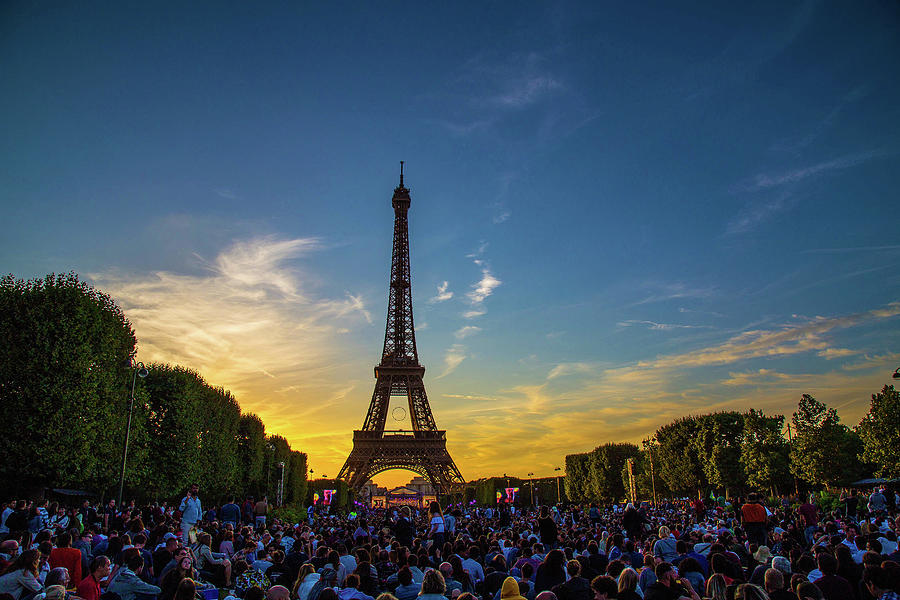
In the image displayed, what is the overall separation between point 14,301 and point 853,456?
6143 centimetres

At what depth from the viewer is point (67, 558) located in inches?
358

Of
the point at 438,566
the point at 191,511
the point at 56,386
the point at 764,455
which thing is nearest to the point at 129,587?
the point at 438,566

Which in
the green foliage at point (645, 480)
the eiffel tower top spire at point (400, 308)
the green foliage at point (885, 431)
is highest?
the eiffel tower top spire at point (400, 308)

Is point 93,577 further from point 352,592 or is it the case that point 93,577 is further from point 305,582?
point 352,592

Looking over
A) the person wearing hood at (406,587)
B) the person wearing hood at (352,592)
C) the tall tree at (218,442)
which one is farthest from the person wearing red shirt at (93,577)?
the tall tree at (218,442)

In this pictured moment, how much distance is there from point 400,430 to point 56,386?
147 feet

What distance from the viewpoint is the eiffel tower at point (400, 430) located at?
211 feet

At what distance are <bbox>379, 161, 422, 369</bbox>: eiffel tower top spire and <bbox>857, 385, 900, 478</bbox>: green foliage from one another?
41610mm

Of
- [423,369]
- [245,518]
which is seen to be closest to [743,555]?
[245,518]

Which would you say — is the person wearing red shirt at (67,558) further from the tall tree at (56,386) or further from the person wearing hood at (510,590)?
the tall tree at (56,386)

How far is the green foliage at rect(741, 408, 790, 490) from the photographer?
4831 cm

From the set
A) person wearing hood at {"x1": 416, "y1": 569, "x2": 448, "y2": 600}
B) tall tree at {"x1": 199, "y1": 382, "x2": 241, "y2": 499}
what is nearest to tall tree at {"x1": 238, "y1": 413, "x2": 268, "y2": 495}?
tall tree at {"x1": 199, "y1": 382, "x2": 241, "y2": 499}

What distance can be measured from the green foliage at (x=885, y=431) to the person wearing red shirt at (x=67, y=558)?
145 ft

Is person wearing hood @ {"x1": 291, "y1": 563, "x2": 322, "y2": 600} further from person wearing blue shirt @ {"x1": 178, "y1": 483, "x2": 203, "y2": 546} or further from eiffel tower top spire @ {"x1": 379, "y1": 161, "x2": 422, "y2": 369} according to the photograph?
eiffel tower top spire @ {"x1": 379, "y1": 161, "x2": 422, "y2": 369}
